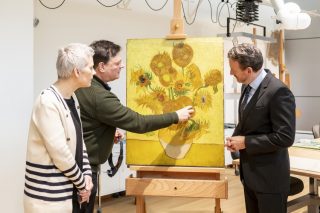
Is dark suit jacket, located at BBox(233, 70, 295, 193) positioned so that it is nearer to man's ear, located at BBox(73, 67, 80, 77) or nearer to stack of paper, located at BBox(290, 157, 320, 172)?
stack of paper, located at BBox(290, 157, 320, 172)

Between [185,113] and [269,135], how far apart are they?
18.7 inches

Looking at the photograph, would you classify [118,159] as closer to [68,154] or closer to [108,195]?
[108,195]

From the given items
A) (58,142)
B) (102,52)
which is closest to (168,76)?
(102,52)

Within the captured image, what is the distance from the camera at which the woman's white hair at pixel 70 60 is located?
5.80 ft

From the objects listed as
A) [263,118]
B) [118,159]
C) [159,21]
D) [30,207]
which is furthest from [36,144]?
[159,21]

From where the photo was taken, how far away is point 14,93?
2881 millimetres

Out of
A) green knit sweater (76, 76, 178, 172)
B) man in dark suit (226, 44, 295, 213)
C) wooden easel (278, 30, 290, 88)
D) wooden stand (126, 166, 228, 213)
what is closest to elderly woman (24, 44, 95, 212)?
green knit sweater (76, 76, 178, 172)

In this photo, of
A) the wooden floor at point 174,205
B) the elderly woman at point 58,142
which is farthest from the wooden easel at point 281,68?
the elderly woman at point 58,142

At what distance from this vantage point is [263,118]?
2.15 meters

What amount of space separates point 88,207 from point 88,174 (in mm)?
272

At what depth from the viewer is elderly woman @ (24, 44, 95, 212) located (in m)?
1.69

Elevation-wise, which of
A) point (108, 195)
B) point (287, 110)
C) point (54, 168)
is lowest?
point (108, 195)

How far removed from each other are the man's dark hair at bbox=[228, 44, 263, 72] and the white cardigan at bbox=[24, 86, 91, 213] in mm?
983

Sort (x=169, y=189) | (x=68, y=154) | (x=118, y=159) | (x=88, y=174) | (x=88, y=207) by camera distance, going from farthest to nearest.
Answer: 1. (x=118, y=159)
2. (x=169, y=189)
3. (x=88, y=207)
4. (x=88, y=174)
5. (x=68, y=154)
